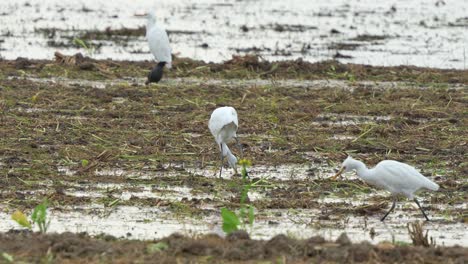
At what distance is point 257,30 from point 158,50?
8.55m

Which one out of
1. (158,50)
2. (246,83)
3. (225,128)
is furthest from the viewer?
(158,50)

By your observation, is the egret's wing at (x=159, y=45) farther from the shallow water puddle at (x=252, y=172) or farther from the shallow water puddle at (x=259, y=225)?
the shallow water puddle at (x=259, y=225)

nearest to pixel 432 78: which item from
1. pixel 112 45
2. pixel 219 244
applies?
pixel 112 45

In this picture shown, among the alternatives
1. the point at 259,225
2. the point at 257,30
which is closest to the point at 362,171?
the point at 259,225

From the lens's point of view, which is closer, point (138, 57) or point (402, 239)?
point (402, 239)

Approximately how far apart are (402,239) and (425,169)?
249 cm

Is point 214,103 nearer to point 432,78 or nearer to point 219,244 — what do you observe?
point 432,78

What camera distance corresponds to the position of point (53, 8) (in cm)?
2948

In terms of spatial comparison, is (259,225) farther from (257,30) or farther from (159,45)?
(257,30)

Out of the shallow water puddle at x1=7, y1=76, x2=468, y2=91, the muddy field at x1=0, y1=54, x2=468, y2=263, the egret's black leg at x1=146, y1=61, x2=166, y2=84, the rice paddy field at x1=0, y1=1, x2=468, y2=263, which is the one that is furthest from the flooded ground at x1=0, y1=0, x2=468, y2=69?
the muddy field at x1=0, y1=54, x2=468, y2=263

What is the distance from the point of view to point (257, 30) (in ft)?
82.4

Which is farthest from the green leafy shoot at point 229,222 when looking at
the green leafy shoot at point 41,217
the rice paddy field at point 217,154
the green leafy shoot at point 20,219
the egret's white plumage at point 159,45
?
the egret's white plumage at point 159,45

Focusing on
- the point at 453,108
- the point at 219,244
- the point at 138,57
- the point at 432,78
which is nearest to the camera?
the point at 219,244

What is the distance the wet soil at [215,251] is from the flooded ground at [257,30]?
10461mm
